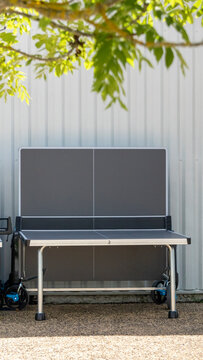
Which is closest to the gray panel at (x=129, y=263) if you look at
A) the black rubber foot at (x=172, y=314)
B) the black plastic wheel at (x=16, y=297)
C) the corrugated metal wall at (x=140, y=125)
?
the corrugated metal wall at (x=140, y=125)

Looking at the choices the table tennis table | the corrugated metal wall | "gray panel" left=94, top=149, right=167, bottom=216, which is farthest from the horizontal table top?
the corrugated metal wall

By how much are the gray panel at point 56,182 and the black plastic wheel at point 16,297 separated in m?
0.85

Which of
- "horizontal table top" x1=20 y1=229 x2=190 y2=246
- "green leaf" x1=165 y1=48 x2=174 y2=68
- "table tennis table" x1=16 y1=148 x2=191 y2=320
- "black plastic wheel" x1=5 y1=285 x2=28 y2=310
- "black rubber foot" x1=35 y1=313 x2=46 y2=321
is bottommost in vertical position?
"black rubber foot" x1=35 y1=313 x2=46 y2=321

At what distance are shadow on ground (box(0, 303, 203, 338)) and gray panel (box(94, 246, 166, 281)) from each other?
0.36 metres

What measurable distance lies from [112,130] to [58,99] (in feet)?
2.30

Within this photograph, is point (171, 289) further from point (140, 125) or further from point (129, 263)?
point (140, 125)

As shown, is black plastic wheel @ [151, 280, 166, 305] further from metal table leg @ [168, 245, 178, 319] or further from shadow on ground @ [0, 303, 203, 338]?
metal table leg @ [168, 245, 178, 319]

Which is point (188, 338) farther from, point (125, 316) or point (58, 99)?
point (58, 99)

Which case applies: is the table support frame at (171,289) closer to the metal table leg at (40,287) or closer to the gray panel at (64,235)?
the metal table leg at (40,287)

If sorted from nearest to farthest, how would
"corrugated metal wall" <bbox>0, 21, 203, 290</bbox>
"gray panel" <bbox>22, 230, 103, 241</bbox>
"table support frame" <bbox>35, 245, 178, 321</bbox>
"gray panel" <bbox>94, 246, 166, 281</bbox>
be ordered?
"gray panel" <bbox>22, 230, 103, 241</bbox>
"table support frame" <bbox>35, 245, 178, 321</bbox>
"gray panel" <bbox>94, 246, 166, 281</bbox>
"corrugated metal wall" <bbox>0, 21, 203, 290</bbox>

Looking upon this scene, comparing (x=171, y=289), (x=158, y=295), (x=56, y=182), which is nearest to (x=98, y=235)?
(x=171, y=289)

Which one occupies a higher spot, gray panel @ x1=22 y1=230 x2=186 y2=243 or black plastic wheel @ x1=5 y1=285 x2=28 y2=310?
gray panel @ x1=22 y1=230 x2=186 y2=243

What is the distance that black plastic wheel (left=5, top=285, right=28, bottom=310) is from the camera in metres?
6.51

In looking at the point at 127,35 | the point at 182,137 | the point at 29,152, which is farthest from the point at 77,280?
the point at 127,35
